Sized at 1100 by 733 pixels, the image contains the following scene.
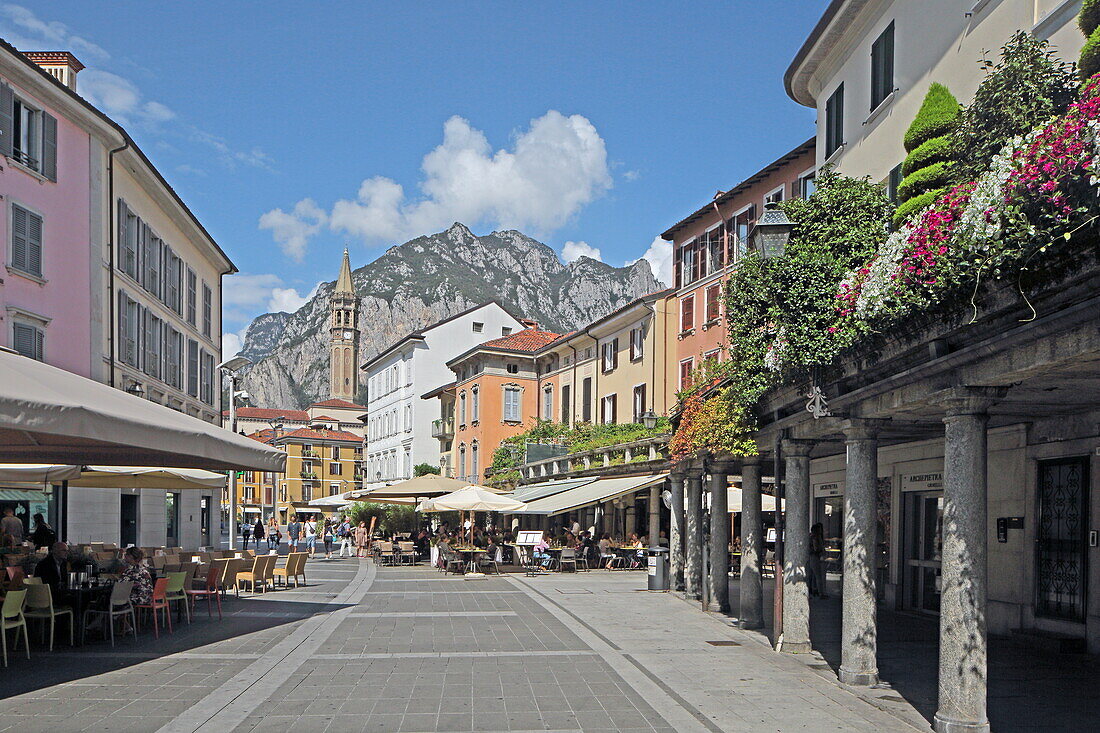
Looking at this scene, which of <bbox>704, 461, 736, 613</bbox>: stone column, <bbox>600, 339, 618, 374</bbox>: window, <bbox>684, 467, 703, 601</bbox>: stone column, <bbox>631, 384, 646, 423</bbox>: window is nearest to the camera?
<bbox>704, 461, 736, 613</bbox>: stone column

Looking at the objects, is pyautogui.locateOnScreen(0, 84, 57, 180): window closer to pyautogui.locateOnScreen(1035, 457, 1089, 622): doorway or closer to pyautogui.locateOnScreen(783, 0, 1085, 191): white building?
pyautogui.locateOnScreen(783, 0, 1085, 191): white building

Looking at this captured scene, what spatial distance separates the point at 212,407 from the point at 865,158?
116 ft

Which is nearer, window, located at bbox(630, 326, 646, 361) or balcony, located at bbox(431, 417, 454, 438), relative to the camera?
window, located at bbox(630, 326, 646, 361)

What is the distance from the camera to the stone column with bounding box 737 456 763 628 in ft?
Answer: 50.3

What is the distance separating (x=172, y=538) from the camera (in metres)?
38.3

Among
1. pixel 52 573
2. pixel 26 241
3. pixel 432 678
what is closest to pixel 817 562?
pixel 432 678

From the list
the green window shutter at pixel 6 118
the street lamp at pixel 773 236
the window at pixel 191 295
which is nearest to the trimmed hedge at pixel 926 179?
the street lamp at pixel 773 236

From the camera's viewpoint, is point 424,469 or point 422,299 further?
point 422,299

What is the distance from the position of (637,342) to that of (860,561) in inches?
1294

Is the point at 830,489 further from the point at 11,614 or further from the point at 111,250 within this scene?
the point at 111,250

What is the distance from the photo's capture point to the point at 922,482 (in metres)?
16.8

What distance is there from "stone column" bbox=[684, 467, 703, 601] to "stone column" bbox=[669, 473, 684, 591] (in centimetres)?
97

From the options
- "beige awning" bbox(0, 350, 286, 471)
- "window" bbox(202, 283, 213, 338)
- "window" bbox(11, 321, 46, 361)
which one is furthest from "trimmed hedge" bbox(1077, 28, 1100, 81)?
"window" bbox(202, 283, 213, 338)

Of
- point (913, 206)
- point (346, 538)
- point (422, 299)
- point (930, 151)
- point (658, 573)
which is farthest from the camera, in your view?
point (422, 299)
